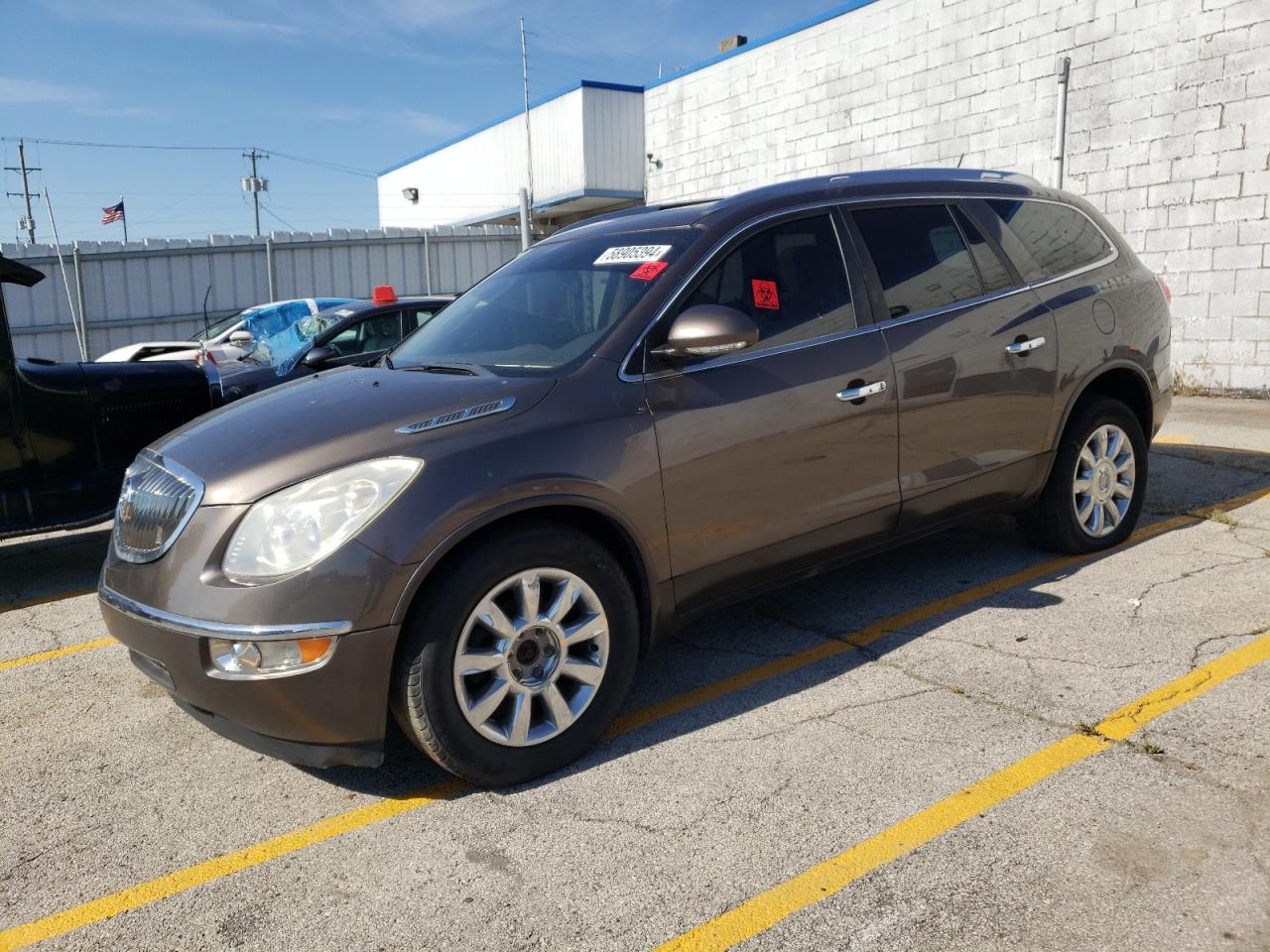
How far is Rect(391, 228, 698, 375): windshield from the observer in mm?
3752

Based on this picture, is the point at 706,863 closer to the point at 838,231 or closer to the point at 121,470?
the point at 838,231

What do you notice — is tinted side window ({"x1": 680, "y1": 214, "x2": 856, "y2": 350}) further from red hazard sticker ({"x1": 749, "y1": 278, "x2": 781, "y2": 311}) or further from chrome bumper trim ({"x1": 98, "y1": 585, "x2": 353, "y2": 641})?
chrome bumper trim ({"x1": 98, "y1": 585, "x2": 353, "y2": 641})

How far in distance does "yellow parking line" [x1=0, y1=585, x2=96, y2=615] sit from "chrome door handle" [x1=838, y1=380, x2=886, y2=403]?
14.4ft

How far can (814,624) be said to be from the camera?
4617 millimetres

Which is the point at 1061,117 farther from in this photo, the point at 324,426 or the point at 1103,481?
the point at 324,426

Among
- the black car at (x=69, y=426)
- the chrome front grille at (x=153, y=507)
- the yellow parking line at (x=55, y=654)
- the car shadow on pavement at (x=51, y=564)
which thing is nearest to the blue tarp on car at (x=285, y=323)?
the car shadow on pavement at (x=51, y=564)

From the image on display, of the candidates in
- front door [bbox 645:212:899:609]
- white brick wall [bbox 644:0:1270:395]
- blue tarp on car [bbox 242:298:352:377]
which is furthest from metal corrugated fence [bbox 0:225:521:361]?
front door [bbox 645:212:899:609]

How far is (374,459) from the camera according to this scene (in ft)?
10.1

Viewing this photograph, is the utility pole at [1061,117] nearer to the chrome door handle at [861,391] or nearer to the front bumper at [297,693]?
the chrome door handle at [861,391]

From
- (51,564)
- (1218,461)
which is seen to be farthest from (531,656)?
(1218,461)

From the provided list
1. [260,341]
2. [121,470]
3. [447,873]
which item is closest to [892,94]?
[260,341]

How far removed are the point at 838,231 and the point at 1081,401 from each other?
5.69ft

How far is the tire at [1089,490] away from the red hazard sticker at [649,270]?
2.35m

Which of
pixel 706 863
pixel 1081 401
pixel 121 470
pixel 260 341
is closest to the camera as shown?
pixel 706 863
